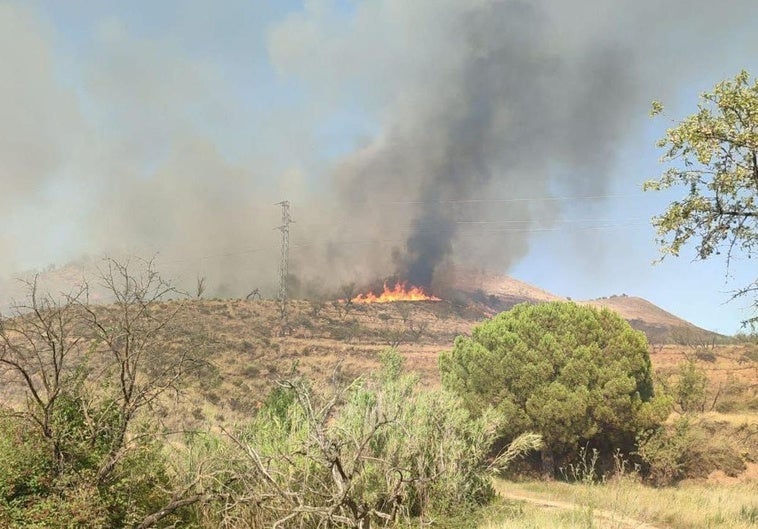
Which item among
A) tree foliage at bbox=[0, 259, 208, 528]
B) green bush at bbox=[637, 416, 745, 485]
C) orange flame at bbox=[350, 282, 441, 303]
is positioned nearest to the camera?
tree foliage at bbox=[0, 259, 208, 528]

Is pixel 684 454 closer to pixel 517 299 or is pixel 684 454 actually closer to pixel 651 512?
pixel 651 512

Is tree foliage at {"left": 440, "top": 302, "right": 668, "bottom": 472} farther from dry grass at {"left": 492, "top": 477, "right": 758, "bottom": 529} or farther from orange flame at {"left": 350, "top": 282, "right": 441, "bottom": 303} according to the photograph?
orange flame at {"left": 350, "top": 282, "right": 441, "bottom": 303}

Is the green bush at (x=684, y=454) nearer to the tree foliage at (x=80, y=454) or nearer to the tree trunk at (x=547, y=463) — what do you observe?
the tree trunk at (x=547, y=463)

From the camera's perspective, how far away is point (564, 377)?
25.2 metres

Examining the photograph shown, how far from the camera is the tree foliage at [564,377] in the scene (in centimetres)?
2472

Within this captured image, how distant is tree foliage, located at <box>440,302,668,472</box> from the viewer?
24.7 metres

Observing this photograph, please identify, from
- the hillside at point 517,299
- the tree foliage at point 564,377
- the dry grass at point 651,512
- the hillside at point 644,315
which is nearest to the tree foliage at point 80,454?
the dry grass at point 651,512

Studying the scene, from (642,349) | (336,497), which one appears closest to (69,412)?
(336,497)

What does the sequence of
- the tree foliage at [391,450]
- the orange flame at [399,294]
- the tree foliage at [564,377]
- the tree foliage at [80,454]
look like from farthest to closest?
the orange flame at [399,294] → the tree foliage at [564,377] → the tree foliage at [391,450] → the tree foliage at [80,454]

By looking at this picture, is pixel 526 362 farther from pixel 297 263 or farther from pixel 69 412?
pixel 297 263

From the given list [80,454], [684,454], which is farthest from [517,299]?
[80,454]

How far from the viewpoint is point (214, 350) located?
51.0 metres

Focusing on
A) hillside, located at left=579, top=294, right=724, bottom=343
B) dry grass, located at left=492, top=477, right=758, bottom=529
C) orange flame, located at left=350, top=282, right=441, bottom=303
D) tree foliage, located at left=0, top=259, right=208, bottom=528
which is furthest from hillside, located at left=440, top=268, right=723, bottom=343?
tree foliage, located at left=0, top=259, right=208, bottom=528

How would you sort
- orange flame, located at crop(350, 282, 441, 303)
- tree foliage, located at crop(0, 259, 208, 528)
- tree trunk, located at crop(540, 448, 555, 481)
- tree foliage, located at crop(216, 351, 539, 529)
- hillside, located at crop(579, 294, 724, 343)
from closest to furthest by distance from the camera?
tree foliage, located at crop(0, 259, 208, 528) < tree foliage, located at crop(216, 351, 539, 529) < tree trunk, located at crop(540, 448, 555, 481) < orange flame, located at crop(350, 282, 441, 303) < hillside, located at crop(579, 294, 724, 343)
